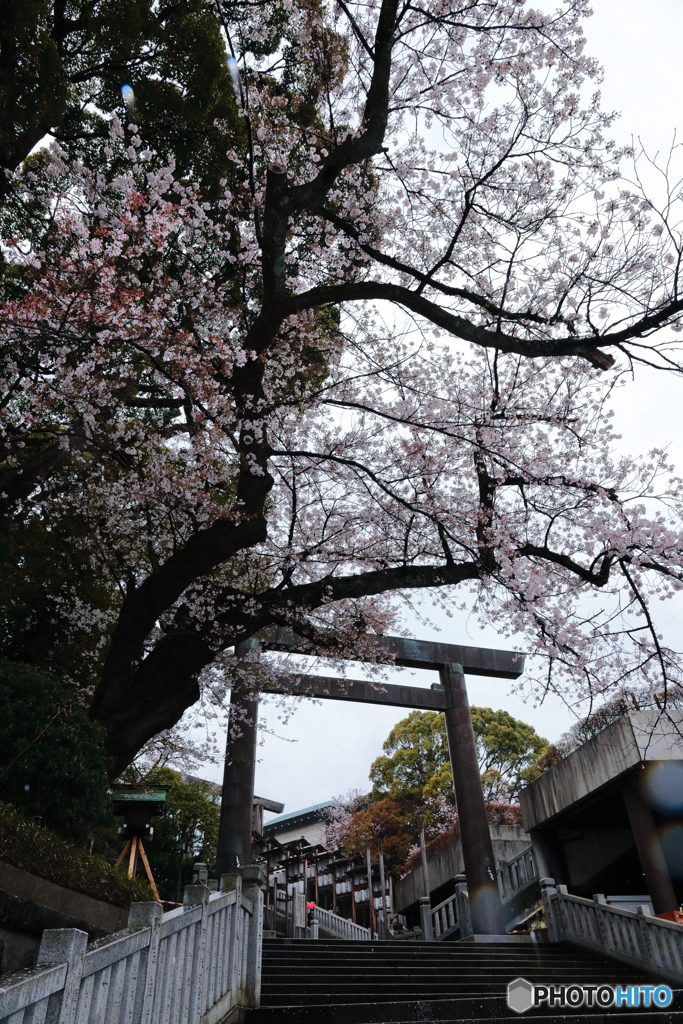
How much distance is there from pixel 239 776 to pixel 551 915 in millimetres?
6638

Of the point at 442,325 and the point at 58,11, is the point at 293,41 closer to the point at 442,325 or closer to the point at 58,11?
the point at 58,11

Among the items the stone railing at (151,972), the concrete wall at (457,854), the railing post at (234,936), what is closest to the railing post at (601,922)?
the stone railing at (151,972)

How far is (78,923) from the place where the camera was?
4617mm

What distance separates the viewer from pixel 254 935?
599 centimetres

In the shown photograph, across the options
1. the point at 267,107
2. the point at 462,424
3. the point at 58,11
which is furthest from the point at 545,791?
the point at 58,11

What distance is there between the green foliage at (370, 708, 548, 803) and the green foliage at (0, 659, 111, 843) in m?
22.1

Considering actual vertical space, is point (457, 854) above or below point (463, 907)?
above

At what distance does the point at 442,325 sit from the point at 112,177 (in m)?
5.76

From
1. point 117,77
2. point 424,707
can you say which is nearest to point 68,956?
point 117,77

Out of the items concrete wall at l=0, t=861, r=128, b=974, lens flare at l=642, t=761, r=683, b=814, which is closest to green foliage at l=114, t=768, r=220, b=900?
lens flare at l=642, t=761, r=683, b=814

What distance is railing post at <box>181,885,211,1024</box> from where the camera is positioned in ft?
13.2

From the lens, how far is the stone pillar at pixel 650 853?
11.3m

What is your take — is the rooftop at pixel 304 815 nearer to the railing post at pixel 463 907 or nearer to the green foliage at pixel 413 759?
the green foliage at pixel 413 759

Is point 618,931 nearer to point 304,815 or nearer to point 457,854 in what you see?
point 457,854
